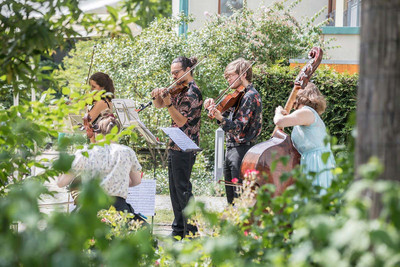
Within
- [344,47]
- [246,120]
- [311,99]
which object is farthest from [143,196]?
[344,47]

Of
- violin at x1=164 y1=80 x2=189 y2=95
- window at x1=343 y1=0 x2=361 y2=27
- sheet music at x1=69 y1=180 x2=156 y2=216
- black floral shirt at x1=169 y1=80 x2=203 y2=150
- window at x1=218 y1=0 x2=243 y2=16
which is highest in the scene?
window at x1=218 y1=0 x2=243 y2=16

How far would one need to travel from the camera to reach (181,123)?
17.5 feet

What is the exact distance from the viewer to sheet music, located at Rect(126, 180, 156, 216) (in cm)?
484

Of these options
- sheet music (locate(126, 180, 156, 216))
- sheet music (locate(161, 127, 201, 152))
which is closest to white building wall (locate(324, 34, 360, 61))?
sheet music (locate(161, 127, 201, 152))

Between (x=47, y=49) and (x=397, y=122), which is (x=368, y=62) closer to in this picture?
(x=397, y=122)

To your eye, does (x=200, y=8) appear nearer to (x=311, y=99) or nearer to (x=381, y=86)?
(x=311, y=99)

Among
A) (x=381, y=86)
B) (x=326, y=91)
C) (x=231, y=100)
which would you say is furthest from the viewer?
(x=326, y=91)

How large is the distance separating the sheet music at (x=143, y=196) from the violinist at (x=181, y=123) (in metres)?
0.44

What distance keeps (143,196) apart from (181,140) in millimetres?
574

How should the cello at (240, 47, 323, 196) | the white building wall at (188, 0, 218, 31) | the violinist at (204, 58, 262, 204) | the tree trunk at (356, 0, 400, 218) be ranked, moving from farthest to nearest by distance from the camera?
the white building wall at (188, 0, 218, 31) < the violinist at (204, 58, 262, 204) < the cello at (240, 47, 323, 196) < the tree trunk at (356, 0, 400, 218)

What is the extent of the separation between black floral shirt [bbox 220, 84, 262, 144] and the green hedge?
2.72 meters

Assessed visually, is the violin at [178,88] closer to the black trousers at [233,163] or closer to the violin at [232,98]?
the violin at [232,98]

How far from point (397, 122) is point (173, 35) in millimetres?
7691

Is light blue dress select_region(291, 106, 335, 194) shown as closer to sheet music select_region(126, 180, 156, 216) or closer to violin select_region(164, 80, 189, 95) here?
sheet music select_region(126, 180, 156, 216)
